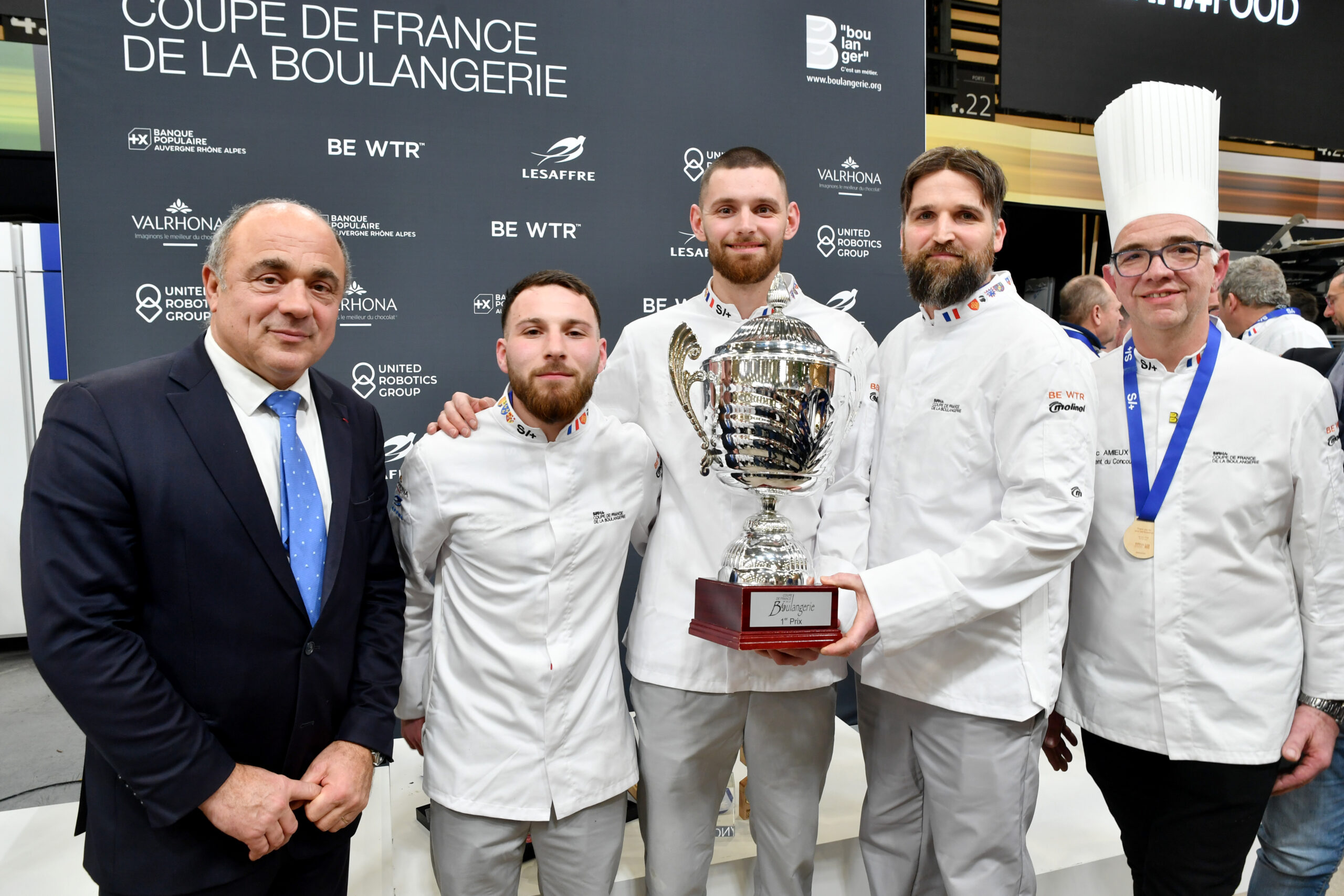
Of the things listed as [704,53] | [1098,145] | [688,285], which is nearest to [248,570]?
[1098,145]

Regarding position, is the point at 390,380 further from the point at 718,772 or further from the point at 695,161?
the point at 718,772

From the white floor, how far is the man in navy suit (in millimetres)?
939

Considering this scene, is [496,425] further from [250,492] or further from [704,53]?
[704,53]

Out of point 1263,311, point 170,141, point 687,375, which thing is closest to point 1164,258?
point 687,375

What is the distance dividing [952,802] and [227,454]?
1.62 meters

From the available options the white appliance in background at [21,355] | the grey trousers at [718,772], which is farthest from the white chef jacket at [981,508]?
the white appliance in background at [21,355]

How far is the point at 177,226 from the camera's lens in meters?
3.23

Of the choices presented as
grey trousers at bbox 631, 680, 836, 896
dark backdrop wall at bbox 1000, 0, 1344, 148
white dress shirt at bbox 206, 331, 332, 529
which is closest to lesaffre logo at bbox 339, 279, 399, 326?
white dress shirt at bbox 206, 331, 332, 529

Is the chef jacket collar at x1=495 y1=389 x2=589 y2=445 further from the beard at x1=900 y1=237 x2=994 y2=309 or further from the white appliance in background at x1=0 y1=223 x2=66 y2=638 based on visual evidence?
the white appliance in background at x1=0 y1=223 x2=66 y2=638

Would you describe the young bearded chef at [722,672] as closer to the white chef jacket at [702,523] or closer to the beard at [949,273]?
the white chef jacket at [702,523]

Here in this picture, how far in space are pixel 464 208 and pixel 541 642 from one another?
2184 millimetres

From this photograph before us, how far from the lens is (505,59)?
3.49 metres

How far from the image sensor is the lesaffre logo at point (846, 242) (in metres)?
3.98

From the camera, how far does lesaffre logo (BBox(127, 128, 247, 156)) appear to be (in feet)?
10.4
